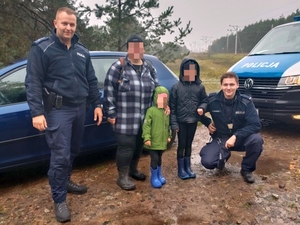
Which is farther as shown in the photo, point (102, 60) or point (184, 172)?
point (102, 60)

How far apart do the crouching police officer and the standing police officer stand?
5.83 ft

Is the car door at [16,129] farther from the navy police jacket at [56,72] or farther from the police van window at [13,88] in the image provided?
the navy police jacket at [56,72]

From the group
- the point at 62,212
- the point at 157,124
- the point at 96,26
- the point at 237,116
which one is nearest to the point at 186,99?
the point at 157,124

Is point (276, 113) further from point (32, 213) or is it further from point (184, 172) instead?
point (32, 213)

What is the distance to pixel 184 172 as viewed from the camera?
3717 mm

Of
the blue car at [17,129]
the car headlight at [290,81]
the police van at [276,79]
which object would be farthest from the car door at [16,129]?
the car headlight at [290,81]

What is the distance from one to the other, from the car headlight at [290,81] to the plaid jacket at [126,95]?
278 centimetres

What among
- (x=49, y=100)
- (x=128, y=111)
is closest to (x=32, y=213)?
(x=49, y=100)

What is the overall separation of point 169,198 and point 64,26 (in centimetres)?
205

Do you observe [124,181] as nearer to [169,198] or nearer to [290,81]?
[169,198]

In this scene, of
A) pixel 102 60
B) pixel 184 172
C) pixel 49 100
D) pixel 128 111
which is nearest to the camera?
pixel 49 100

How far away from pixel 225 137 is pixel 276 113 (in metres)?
1.73

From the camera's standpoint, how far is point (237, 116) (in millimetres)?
3658

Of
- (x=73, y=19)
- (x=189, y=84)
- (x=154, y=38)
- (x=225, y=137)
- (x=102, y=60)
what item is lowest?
(x=225, y=137)
